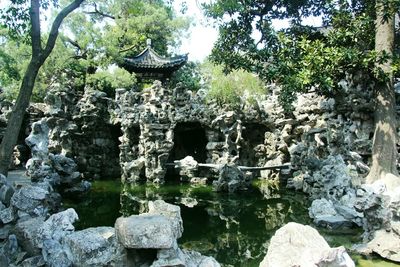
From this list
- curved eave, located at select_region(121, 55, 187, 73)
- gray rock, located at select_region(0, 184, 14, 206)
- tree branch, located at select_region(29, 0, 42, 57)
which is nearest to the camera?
gray rock, located at select_region(0, 184, 14, 206)

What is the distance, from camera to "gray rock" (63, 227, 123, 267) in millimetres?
4492

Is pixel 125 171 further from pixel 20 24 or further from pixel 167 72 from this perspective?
pixel 20 24

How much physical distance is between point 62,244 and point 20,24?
20.5 feet

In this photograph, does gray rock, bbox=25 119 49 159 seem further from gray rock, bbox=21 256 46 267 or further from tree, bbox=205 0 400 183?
gray rock, bbox=21 256 46 267

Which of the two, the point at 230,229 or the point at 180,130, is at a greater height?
the point at 180,130

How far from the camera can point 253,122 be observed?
18.9 metres

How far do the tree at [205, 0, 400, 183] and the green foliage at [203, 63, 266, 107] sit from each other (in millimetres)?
5770

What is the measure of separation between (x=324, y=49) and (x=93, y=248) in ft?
26.3

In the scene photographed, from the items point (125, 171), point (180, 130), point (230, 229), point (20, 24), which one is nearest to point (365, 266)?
point (230, 229)

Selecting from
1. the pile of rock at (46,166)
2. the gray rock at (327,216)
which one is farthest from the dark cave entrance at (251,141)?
the gray rock at (327,216)

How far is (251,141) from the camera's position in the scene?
66.5 feet

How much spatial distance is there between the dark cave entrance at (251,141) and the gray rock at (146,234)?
15.9 m

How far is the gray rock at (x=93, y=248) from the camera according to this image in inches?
177

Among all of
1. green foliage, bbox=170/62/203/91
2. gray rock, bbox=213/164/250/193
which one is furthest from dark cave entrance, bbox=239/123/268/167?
green foliage, bbox=170/62/203/91
